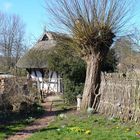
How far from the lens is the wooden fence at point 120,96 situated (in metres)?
15.1

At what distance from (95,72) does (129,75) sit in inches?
142

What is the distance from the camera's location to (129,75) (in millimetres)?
15680

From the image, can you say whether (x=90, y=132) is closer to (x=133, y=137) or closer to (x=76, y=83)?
(x=133, y=137)

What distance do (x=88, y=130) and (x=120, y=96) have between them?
3713mm

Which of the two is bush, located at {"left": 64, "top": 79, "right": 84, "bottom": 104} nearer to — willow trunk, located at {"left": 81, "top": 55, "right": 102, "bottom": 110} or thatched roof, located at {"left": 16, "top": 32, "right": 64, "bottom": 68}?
willow trunk, located at {"left": 81, "top": 55, "right": 102, "bottom": 110}

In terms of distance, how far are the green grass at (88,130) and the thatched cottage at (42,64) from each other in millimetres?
14563

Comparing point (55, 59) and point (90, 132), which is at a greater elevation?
point (55, 59)

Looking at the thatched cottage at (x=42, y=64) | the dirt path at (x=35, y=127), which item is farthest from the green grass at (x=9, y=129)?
the thatched cottage at (x=42, y=64)

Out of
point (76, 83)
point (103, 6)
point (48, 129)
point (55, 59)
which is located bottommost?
point (48, 129)

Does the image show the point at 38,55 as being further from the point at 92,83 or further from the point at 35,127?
the point at 35,127

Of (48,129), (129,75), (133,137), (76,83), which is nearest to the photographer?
(133,137)

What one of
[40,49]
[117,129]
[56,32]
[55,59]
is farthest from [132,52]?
[117,129]

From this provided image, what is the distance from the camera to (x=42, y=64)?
112 feet

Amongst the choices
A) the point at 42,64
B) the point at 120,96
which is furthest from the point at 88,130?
the point at 42,64
